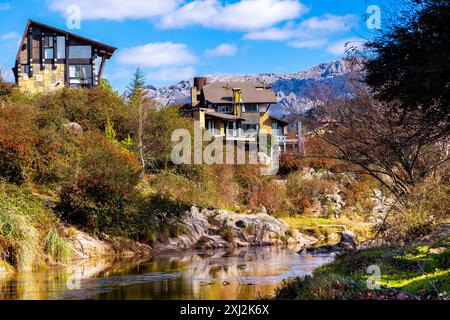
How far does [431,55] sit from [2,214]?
52.5ft

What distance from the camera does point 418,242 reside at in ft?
59.5

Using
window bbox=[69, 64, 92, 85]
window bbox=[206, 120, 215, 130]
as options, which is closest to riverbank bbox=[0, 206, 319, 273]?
window bbox=[69, 64, 92, 85]

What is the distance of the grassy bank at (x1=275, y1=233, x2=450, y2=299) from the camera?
A: 1116 centimetres

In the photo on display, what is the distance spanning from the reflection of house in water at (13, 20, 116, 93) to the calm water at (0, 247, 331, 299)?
110 feet

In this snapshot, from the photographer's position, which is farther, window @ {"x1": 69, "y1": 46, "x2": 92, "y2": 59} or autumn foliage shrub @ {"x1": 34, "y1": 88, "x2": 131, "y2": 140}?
window @ {"x1": 69, "y1": 46, "x2": 92, "y2": 59}

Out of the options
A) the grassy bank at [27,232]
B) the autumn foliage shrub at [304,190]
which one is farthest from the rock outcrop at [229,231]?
the autumn foliage shrub at [304,190]

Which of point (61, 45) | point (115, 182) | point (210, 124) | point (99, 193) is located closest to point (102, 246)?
point (99, 193)

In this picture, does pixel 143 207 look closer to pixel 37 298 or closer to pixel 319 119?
pixel 319 119

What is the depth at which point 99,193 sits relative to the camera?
95.9ft

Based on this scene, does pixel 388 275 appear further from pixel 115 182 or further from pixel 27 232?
pixel 115 182

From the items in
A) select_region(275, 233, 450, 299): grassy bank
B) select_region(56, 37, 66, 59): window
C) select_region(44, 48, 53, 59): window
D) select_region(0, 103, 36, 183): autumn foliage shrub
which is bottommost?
select_region(275, 233, 450, 299): grassy bank

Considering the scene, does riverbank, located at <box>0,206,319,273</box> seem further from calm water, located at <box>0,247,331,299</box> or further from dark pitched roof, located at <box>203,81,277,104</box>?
dark pitched roof, located at <box>203,81,277,104</box>

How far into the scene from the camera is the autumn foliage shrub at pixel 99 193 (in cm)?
2859

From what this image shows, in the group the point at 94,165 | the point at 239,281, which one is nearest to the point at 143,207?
the point at 94,165
